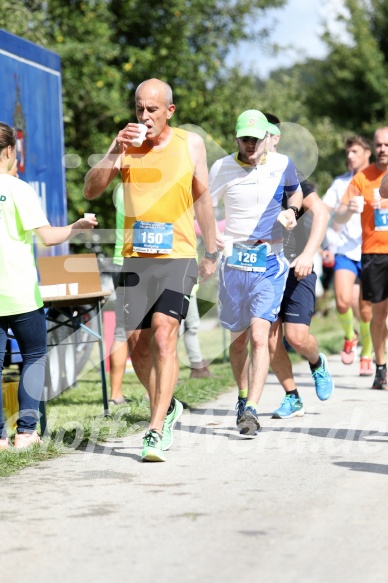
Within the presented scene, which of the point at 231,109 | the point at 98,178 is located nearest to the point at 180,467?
the point at 98,178

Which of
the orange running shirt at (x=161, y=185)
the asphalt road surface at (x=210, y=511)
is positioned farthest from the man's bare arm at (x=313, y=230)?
the orange running shirt at (x=161, y=185)

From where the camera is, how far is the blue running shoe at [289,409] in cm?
859

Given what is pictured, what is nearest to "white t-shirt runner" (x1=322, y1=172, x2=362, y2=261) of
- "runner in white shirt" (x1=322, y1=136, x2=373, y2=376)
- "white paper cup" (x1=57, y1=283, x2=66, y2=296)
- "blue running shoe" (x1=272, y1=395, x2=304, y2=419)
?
"runner in white shirt" (x1=322, y1=136, x2=373, y2=376)

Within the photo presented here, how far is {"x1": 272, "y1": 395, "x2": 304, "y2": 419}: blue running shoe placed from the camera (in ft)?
28.2

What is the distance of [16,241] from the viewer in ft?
23.2

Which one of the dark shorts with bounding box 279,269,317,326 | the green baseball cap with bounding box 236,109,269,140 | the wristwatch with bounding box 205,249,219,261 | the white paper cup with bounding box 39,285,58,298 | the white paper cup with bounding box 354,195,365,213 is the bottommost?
the dark shorts with bounding box 279,269,317,326

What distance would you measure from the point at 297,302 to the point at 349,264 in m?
3.62

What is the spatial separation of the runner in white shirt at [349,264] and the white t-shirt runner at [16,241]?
16.7 ft

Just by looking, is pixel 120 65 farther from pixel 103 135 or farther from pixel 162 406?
pixel 162 406

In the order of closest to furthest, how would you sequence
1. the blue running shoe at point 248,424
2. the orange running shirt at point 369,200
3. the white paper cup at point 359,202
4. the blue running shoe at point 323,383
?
the blue running shoe at point 248,424 < the blue running shoe at point 323,383 < the white paper cup at point 359,202 < the orange running shirt at point 369,200

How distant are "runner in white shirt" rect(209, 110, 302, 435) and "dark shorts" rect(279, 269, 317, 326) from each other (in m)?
0.55

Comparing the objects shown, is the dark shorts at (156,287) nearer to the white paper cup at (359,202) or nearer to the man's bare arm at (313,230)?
the man's bare arm at (313,230)

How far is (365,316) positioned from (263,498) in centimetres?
639

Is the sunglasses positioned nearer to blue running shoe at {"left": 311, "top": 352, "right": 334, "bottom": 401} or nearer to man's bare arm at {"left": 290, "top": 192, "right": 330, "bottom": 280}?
man's bare arm at {"left": 290, "top": 192, "right": 330, "bottom": 280}
